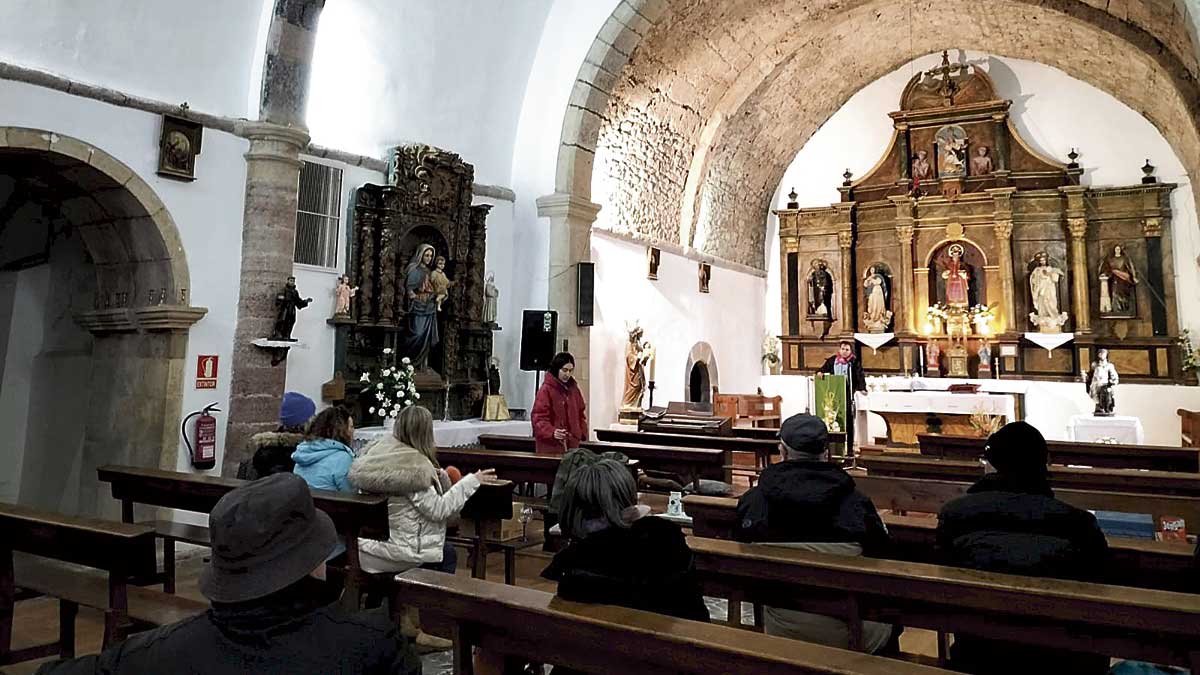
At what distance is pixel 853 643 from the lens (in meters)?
2.55

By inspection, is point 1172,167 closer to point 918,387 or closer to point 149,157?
point 918,387

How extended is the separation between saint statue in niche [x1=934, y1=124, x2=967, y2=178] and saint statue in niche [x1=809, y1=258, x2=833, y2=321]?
9.18 feet

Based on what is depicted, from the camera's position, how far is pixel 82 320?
21.9 feet

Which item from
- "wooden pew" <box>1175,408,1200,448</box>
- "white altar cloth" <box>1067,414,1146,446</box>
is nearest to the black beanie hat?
"white altar cloth" <box>1067,414,1146,446</box>

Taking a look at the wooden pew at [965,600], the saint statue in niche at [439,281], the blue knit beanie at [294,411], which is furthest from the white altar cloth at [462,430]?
the wooden pew at [965,600]

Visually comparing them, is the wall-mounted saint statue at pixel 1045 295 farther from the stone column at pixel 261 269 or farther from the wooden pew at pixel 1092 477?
the stone column at pixel 261 269

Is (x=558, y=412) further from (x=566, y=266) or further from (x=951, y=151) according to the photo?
(x=951, y=151)

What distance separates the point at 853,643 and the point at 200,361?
18.3 ft

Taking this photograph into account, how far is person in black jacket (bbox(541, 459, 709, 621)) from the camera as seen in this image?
6.95ft

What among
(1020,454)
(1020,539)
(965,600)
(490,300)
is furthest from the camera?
(490,300)

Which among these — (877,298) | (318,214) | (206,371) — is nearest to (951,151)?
(877,298)

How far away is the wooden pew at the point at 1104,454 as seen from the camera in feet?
20.6

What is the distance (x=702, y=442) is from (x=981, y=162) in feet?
34.0

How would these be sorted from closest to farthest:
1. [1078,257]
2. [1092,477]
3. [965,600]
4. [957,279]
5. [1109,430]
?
[965,600]
[1092,477]
[1109,430]
[1078,257]
[957,279]
